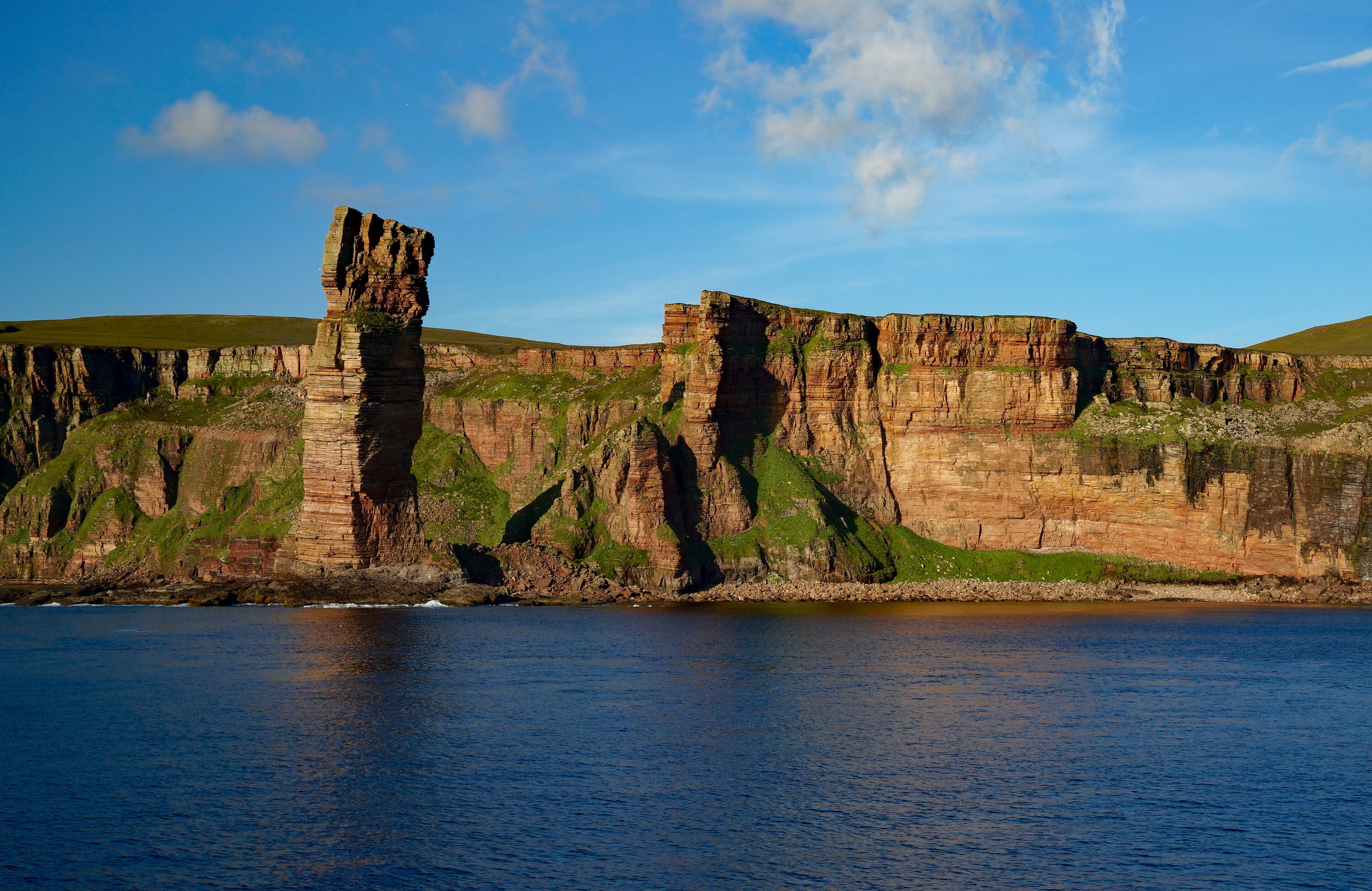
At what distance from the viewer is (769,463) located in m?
128

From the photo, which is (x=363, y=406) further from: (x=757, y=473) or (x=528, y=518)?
(x=757, y=473)

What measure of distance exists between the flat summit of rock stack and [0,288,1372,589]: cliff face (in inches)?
9.1

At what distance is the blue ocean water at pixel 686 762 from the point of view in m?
38.8

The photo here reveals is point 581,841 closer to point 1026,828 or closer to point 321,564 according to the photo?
point 1026,828

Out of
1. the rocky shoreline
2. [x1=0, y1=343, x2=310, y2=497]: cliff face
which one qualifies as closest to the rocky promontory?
the rocky shoreline

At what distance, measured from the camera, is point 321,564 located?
113 m

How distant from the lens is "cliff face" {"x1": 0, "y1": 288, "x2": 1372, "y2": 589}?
115 meters

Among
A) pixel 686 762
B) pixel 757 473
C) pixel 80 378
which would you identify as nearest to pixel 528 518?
pixel 757 473

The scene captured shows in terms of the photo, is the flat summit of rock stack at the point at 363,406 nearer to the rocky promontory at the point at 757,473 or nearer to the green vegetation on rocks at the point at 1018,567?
the rocky promontory at the point at 757,473

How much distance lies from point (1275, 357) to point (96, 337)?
162727 mm

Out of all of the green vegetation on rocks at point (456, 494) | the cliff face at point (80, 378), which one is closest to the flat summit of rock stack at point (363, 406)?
the green vegetation on rocks at point (456, 494)

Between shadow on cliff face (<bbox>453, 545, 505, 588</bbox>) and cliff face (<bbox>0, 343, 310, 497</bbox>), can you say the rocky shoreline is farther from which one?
cliff face (<bbox>0, 343, 310, 497</bbox>)

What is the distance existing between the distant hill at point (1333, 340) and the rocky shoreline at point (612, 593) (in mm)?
61314

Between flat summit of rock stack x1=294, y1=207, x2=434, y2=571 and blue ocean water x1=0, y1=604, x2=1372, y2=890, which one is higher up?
flat summit of rock stack x1=294, y1=207, x2=434, y2=571
